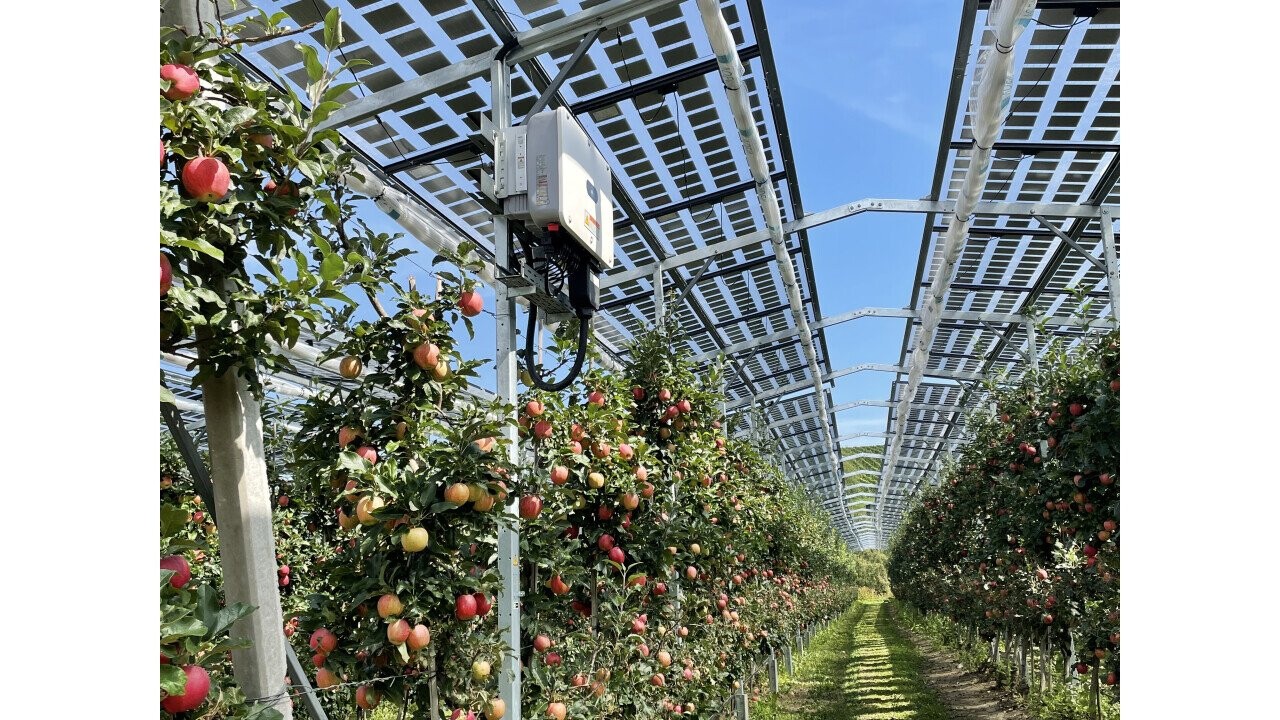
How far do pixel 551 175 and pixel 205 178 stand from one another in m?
2.30

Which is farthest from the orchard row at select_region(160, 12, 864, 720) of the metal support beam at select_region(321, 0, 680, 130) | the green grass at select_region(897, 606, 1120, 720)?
the green grass at select_region(897, 606, 1120, 720)

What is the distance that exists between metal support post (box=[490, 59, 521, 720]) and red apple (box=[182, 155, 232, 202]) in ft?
6.17

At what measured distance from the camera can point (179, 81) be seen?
56.5 inches

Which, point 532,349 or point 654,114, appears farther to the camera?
point 654,114

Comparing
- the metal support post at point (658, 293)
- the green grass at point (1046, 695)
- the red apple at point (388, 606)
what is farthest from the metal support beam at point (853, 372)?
the red apple at point (388, 606)

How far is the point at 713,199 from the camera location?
835 cm

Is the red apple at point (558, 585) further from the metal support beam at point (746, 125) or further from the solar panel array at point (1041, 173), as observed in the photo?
the solar panel array at point (1041, 173)

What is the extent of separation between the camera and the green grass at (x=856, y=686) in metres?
10.1

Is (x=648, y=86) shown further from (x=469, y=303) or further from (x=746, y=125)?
(x=469, y=303)

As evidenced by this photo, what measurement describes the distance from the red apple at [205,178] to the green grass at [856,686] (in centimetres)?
965

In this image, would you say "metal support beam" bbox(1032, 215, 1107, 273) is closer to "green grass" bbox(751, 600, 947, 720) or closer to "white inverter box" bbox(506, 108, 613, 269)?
"green grass" bbox(751, 600, 947, 720)

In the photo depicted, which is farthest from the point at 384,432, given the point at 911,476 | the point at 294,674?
the point at 911,476

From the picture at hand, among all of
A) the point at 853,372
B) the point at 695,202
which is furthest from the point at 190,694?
the point at 853,372

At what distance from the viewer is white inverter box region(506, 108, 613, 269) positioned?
3.64 metres
